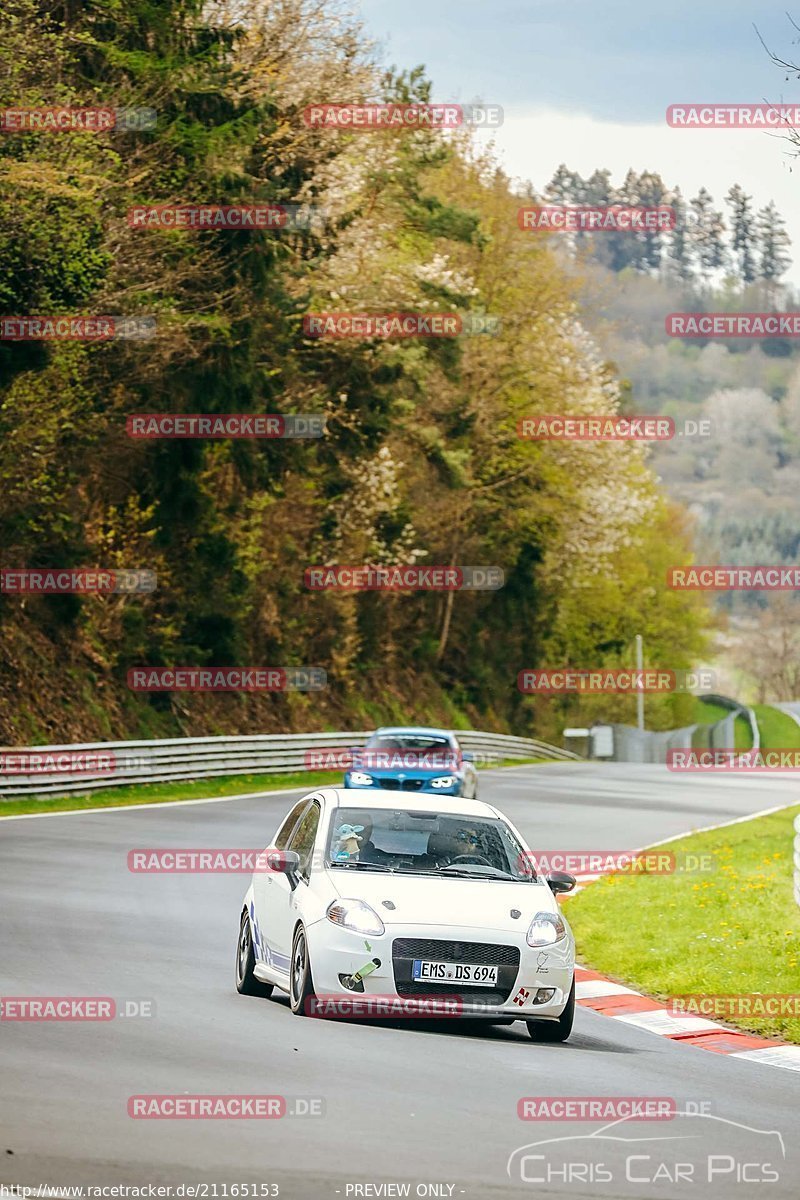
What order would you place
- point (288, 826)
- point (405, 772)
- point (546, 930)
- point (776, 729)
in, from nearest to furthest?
point (546, 930)
point (288, 826)
point (405, 772)
point (776, 729)

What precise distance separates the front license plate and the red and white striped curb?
1.51 m

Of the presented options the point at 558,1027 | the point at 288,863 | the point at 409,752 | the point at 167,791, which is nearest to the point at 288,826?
the point at 288,863

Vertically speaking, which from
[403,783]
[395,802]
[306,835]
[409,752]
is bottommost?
[403,783]

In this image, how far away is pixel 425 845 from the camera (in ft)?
41.7

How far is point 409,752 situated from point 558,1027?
22366 mm

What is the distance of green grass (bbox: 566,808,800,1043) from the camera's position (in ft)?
47.4

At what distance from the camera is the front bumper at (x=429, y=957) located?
1129 cm

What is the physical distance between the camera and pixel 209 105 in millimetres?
36188

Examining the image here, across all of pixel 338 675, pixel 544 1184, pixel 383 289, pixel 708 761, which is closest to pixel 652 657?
pixel 708 761

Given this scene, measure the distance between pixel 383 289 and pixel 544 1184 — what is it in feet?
127

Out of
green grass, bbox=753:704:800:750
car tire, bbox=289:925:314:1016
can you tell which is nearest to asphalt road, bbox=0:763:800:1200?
car tire, bbox=289:925:314:1016

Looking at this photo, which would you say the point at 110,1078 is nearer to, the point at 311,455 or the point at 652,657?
the point at 311,455

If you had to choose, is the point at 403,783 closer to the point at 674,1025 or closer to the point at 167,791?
the point at 167,791

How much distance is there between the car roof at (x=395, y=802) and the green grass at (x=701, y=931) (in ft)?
7.51
